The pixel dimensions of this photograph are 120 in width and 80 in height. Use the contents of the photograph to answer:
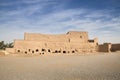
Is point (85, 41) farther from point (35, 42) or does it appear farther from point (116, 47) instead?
point (35, 42)

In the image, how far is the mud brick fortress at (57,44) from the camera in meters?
38.3

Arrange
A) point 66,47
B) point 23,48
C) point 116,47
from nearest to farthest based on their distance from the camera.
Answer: point 23,48 < point 66,47 < point 116,47

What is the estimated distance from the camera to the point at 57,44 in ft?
132

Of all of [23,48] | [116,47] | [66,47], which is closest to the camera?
[23,48]

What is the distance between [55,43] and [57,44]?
0.57 meters

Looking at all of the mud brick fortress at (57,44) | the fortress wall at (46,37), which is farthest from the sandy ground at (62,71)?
the fortress wall at (46,37)

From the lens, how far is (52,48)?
39906mm

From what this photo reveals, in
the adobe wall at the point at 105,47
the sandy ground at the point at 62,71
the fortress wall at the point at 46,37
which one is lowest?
the sandy ground at the point at 62,71

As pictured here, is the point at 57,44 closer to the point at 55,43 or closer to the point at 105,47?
the point at 55,43

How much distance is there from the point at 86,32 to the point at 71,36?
481cm

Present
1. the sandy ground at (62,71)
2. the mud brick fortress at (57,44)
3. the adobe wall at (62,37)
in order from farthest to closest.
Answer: the adobe wall at (62,37), the mud brick fortress at (57,44), the sandy ground at (62,71)

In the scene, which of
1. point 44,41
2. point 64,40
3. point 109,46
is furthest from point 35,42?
point 109,46

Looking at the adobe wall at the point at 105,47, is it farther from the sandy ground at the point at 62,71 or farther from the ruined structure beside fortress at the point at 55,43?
the sandy ground at the point at 62,71

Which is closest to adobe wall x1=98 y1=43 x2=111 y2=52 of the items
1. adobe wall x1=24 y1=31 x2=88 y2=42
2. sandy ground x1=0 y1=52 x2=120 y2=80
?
adobe wall x1=24 y1=31 x2=88 y2=42
